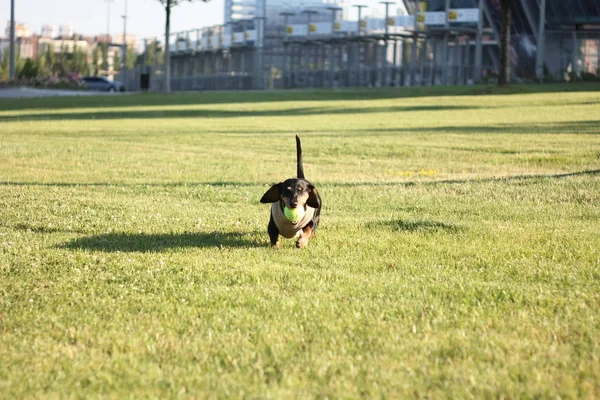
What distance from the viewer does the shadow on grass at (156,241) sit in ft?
22.5

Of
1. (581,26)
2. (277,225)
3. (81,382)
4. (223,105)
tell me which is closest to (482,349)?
(81,382)

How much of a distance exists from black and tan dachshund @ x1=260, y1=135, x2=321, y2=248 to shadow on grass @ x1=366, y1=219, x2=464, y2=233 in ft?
3.15

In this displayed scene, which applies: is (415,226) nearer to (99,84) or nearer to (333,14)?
(333,14)

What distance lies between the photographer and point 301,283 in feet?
18.3

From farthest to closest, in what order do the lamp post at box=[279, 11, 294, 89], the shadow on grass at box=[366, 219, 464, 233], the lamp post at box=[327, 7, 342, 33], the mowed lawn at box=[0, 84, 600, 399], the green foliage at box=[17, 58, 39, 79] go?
the green foliage at box=[17, 58, 39, 79] < the lamp post at box=[279, 11, 294, 89] < the lamp post at box=[327, 7, 342, 33] < the shadow on grass at box=[366, 219, 464, 233] < the mowed lawn at box=[0, 84, 600, 399]

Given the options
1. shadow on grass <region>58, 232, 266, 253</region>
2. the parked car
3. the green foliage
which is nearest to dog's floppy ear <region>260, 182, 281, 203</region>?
shadow on grass <region>58, 232, 266, 253</region>

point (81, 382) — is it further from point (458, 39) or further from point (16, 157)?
point (458, 39)

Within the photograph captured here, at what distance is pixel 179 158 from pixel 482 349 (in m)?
11.6

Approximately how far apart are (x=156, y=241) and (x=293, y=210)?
1368mm

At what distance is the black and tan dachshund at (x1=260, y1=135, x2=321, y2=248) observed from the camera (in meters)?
6.37

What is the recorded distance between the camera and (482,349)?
418 centimetres

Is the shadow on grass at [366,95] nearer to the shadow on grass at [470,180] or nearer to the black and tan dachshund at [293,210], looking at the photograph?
the shadow on grass at [470,180]

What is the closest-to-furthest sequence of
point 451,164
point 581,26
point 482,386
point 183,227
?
point 482,386 → point 183,227 → point 451,164 → point 581,26

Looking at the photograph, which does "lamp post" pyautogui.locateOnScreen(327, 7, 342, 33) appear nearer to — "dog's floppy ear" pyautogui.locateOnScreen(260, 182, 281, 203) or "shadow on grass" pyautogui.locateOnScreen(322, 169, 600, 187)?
"shadow on grass" pyautogui.locateOnScreen(322, 169, 600, 187)
